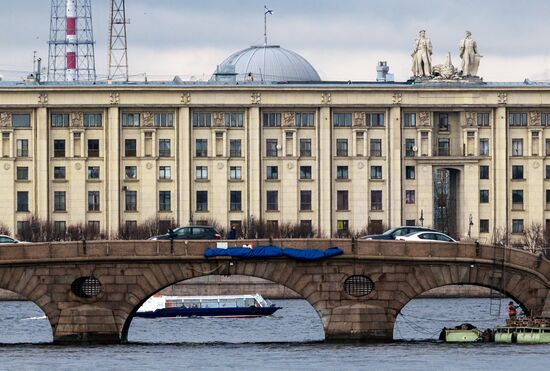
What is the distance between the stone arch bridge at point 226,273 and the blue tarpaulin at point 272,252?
15.3 inches

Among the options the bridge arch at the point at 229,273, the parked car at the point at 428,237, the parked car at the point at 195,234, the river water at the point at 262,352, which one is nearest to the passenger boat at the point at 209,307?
the river water at the point at 262,352

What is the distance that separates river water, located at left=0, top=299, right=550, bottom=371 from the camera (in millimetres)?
112750

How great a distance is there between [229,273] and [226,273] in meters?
0.17

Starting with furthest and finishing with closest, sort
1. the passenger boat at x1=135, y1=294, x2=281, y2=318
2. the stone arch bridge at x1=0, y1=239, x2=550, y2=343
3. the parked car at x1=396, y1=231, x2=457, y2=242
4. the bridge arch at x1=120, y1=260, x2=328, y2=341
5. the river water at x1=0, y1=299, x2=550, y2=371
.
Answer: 1. the passenger boat at x1=135, y1=294, x2=281, y2=318
2. the parked car at x1=396, y1=231, x2=457, y2=242
3. the bridge arch at x1=120, y1=260, x2=328, y2=341
4. the stone arch bridge at x1=0, y1=239, x2=550, y2=343
5. the river water at x1=0, y1=299, x2=550, y2=371

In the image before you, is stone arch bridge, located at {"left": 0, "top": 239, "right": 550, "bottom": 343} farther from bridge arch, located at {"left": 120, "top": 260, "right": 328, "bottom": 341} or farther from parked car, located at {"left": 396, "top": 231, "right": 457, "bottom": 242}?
parked car, located at {"left": 396, "top": 231, "right": 457, "bottom": 242}

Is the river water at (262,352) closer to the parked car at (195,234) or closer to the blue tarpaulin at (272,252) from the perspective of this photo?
the blue tarpaulin at (272,252)

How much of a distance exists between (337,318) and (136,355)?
29.9 ft

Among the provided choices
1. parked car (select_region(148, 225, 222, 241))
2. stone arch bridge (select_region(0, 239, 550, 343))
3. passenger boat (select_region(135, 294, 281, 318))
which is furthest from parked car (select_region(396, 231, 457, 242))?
passenger boat (select_region(135, 294, 281, 318))

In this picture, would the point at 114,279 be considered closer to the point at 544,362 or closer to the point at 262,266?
the point at 262,266

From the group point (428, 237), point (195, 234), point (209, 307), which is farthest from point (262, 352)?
point (209, 307)

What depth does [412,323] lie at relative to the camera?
475 feet

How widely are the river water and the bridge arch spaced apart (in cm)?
195

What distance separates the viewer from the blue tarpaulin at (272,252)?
121 m

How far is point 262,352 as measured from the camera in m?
120
